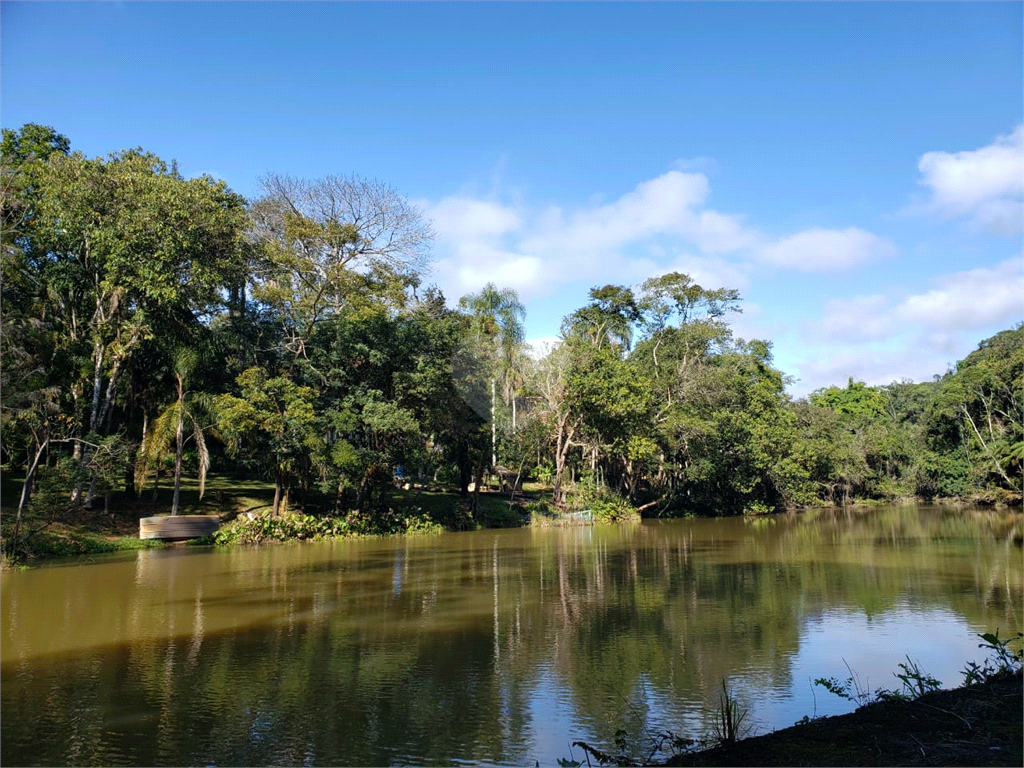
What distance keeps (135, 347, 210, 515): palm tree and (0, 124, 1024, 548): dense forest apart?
86mm

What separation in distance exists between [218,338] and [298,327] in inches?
116

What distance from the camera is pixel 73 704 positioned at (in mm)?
7734

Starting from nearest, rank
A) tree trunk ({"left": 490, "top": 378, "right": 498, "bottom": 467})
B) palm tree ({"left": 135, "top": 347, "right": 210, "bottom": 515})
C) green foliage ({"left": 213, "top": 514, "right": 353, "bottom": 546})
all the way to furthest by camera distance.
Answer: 1. palm tree ({"left": 135, "top": 347, "right": 210, "bottom": 515})
2. green foliage ({"left": 213, "top": 514, "right": 353, "bottom": 546})
3. tree trunk ({"left": 490, "top": 378, "right": 498, "bottom": 467})

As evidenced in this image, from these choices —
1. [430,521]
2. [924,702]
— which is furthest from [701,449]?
[924,702]

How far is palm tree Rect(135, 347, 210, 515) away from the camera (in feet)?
78.9

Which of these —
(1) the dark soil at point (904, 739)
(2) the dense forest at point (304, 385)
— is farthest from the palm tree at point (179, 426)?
(1) the dark soil at point (904, 739)

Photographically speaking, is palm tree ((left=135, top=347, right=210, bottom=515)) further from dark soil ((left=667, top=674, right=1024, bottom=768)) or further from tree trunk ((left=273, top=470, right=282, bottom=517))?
dark soil ((left=667, top=674, right=1024, bottom=768))

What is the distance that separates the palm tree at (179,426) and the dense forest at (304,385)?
0.09 metres

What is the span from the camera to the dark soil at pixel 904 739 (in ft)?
15.8

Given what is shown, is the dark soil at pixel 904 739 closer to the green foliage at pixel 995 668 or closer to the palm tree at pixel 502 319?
the green foliage at pixel 995 668

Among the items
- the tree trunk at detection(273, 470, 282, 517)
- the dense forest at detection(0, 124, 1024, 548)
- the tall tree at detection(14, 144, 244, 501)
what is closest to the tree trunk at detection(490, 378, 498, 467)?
the dense forest at detection(0, 124, 1024, 548)

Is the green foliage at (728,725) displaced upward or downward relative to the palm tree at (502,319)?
downward

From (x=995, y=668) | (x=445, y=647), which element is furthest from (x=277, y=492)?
(x=995, y=668)

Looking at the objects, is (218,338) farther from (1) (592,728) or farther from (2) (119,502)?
(1) (592,728)
